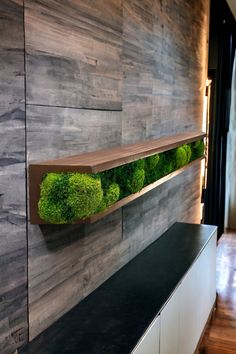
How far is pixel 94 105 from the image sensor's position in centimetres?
215

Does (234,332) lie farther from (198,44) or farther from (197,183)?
(198,44)

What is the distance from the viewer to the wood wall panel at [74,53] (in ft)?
5.44

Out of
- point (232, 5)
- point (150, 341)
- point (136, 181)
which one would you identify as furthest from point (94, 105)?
point (232, 5)

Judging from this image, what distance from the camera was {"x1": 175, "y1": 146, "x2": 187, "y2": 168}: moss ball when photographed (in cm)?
299

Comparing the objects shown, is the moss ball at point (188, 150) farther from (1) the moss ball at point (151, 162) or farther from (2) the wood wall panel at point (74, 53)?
(2) the wood wall panel at point (74, 53)

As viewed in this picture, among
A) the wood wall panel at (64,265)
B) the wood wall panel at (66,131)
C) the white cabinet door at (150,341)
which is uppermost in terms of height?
the wood wall panel at (66,131)

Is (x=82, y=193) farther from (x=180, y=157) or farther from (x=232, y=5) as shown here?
(x=232, y=5)

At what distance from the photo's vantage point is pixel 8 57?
150 centimetres

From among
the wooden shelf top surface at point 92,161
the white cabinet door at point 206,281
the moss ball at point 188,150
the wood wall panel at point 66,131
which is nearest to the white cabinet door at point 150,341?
the wooden shelf top surface at point 92,161

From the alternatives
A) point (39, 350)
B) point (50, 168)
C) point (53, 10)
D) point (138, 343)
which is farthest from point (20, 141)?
point (138, 343)

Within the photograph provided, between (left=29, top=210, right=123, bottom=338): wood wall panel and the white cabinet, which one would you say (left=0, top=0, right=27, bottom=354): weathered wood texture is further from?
the white cabinet

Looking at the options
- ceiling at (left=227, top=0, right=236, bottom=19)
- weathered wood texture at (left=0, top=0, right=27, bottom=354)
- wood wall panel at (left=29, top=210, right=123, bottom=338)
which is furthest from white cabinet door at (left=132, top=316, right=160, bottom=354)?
ceiling at (left=227, top=0, right=236, bottom=19)

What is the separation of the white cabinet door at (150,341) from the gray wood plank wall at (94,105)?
0.40 metres

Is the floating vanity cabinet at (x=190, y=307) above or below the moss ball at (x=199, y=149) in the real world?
below
